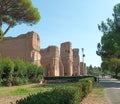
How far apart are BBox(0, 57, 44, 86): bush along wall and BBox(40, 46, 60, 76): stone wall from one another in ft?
50.8

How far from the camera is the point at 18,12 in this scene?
3972 cm

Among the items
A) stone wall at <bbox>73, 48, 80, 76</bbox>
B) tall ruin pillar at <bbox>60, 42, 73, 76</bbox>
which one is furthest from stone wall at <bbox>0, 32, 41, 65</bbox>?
stone wall at <bbox>73, 48, 80, 76</bbox>

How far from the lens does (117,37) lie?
139 ft

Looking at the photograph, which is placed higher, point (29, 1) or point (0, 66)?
point (29, 1)

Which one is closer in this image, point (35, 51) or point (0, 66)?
point (0, 66)

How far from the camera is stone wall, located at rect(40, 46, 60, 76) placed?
57625 mm

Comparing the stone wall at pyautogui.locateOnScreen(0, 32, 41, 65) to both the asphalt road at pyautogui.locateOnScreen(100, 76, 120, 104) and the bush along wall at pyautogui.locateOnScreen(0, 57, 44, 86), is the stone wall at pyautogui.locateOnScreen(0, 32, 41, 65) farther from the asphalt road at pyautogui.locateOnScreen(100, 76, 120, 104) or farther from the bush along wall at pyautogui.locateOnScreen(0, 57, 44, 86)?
the asphalt road at pyautogui.locateOnScreen(100, 76, 120, 104)

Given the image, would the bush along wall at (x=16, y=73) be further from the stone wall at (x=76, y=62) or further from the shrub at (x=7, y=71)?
the stone wall at (x=76, y=62)

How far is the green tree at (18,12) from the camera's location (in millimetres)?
38781

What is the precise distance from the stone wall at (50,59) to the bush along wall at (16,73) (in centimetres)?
1550

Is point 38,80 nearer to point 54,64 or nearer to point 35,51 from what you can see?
point 35,51

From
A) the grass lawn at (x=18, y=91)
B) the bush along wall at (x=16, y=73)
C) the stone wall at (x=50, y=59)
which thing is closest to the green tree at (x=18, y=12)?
the bush along wall at (x=16, y=73)

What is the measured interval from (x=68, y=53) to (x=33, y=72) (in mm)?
29434

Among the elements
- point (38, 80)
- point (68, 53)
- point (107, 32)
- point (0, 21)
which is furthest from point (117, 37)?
point (68, 53)
